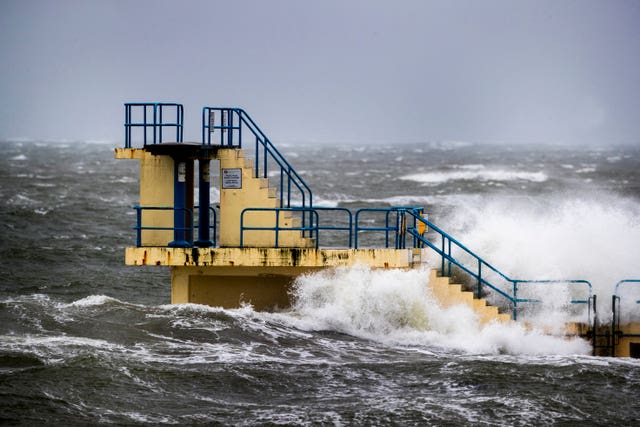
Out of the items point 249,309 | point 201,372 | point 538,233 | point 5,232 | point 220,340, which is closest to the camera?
point 201,372

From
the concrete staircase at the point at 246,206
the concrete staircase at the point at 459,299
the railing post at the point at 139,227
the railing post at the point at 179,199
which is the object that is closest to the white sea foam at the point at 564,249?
the concrete staircase at the point at 459,299

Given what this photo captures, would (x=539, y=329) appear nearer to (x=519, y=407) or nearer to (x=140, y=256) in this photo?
(x=519, y=407)

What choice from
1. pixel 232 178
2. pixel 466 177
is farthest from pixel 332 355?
pixel 466 177

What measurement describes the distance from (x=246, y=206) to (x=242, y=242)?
655 mm

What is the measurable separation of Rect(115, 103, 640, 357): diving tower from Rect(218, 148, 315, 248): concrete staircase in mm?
18

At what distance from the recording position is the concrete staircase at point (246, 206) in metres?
20.0

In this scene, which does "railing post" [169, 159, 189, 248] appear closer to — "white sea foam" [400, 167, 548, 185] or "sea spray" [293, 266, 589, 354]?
"sea spray" [293, 266, 589, 354]

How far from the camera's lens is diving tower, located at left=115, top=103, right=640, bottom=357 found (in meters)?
19.5

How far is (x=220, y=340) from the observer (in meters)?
19.2

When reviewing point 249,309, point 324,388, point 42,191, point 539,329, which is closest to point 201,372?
point 324,388

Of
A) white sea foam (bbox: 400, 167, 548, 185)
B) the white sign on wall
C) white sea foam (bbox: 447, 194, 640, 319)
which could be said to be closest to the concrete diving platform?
the white sign on wall

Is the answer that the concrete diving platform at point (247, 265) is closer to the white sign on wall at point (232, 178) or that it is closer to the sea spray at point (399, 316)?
the sea spray at point (399, 316)

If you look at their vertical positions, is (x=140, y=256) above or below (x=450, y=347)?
above

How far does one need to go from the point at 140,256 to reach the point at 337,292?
3591mm
